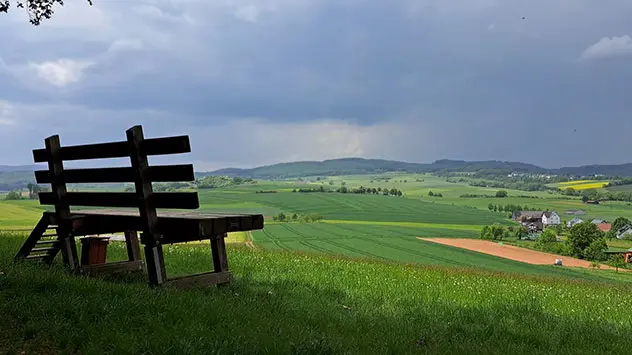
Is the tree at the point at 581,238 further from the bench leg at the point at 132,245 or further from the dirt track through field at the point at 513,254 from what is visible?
the bench leg at the point at 132,245

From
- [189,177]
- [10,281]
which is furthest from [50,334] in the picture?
[189,177]

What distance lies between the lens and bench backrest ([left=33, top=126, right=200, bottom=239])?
5.97m

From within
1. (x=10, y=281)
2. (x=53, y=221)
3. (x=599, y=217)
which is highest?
(x=53, y=221)

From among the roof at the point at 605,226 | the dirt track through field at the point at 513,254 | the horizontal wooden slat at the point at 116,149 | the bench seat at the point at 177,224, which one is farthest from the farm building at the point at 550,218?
the horizontal wooden slat at the point at 116,149

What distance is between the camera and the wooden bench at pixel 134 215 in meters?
6.15

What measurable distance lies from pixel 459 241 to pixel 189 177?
1795 inches

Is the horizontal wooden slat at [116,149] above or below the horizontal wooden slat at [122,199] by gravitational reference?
above

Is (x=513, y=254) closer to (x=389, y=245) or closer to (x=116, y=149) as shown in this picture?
(x=389, y=245)

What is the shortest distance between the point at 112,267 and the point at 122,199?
2185 mm

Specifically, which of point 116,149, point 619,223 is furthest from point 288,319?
point 619,223

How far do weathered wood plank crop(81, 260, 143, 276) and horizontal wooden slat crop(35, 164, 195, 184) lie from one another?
143cm

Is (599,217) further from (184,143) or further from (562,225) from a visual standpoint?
(184,143)

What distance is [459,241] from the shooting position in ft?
158

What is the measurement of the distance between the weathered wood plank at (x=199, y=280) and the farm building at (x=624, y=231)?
204 feet
